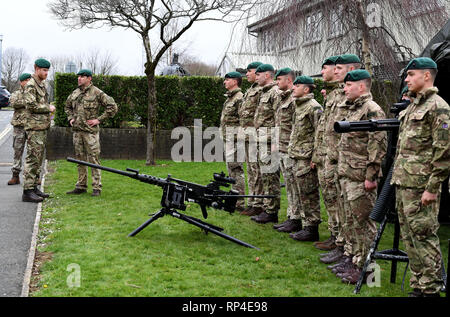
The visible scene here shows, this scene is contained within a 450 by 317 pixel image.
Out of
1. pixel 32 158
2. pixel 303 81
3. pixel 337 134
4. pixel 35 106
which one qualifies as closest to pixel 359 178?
pixel 337 134

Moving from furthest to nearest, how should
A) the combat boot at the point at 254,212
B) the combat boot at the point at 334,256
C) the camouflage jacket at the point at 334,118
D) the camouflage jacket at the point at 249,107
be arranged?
the combat boot at the point at 254,212 < the camouflage jacket at the point at 249,107 < the combat boot at the point at 334,256 < the camouflage jacket at the point at 334,118

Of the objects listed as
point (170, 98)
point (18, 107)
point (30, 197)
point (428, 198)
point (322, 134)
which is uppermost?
point (170, 98)

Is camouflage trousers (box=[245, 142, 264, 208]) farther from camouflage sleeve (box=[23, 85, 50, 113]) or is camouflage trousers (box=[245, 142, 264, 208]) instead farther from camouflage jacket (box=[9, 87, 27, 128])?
camouflage jacket (box=[9, 87, 27, 128])

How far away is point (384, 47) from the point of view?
1056 cm

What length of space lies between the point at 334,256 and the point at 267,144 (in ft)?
9.32

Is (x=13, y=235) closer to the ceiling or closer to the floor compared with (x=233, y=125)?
closer to the floor

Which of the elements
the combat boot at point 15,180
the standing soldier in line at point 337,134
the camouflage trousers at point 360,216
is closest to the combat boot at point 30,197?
the combat boot at point 15,180

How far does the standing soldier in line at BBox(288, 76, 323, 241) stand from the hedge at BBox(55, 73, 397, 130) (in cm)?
1006

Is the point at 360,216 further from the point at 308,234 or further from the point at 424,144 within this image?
the point at 308,234

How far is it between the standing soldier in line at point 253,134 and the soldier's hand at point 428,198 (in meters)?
4.66

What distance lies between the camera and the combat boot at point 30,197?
32.0 ft

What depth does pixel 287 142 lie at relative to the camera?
8242 millimetres

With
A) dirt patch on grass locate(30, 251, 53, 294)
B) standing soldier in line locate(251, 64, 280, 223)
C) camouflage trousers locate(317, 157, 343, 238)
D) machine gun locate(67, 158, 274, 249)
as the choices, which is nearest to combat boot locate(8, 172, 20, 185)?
machine gun locate(67, 158, 274, 249)

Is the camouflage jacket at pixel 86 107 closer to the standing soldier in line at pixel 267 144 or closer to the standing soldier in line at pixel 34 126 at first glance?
the standing soldier in line at pixel 34 126
